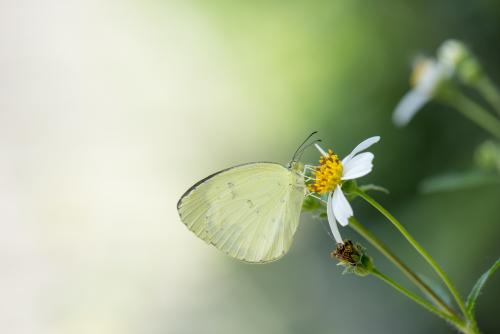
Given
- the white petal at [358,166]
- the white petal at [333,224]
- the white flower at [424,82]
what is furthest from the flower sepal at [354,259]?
A: the white flower at [424,82]

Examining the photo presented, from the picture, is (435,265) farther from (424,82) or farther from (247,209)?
(424,82)

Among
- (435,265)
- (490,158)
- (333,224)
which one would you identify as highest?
(333,224)

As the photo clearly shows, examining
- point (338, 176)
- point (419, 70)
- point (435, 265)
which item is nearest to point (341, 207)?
point (338, 176)

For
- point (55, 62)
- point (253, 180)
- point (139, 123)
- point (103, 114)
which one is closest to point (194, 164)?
point (139, 123)

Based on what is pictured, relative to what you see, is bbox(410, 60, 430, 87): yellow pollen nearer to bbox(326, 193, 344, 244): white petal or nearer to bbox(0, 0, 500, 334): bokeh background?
bbox(0, 0, 500, 334): bokeh background

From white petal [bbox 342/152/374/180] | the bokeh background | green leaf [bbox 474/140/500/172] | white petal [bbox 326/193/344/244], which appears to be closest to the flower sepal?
white petal [bbox 326/193/344/244]

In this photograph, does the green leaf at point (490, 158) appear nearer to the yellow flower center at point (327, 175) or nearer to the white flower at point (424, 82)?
the white flower at point (424, 82)

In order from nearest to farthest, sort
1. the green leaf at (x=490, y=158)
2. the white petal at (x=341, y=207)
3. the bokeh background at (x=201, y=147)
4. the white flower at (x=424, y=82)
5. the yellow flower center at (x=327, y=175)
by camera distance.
→ the white petal at (x=341, y=207) → the yellow flower center at (x=327, y=175) → the green leaf at (x=490, y=158) → the white flower at (x=424, y=82) → the bokeh background at (x=201, y=147)
